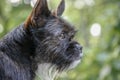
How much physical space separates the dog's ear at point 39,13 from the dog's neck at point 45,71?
321mm

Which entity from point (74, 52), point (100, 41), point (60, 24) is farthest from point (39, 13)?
point (100, 41)

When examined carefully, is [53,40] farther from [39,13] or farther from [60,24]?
[39,13]

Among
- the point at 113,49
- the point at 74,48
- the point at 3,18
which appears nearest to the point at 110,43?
the point at 113,49

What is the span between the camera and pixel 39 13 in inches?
140

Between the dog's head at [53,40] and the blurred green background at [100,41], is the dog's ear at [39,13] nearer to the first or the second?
the dog's head at [53,40]

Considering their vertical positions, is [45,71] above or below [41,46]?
below

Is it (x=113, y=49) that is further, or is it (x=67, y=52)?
(x=113, y=49)

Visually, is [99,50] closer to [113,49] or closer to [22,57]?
[113,49]

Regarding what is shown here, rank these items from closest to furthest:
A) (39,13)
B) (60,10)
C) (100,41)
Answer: (39,13) < (60,10) < (100,41)

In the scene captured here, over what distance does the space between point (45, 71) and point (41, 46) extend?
191 millimetres

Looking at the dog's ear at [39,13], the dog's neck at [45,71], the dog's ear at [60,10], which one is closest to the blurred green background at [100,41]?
the dog's ear at [60,10]

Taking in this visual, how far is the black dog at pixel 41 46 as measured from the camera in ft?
11.6

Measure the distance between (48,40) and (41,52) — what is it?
0.10 m

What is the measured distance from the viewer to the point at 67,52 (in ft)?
12.2
